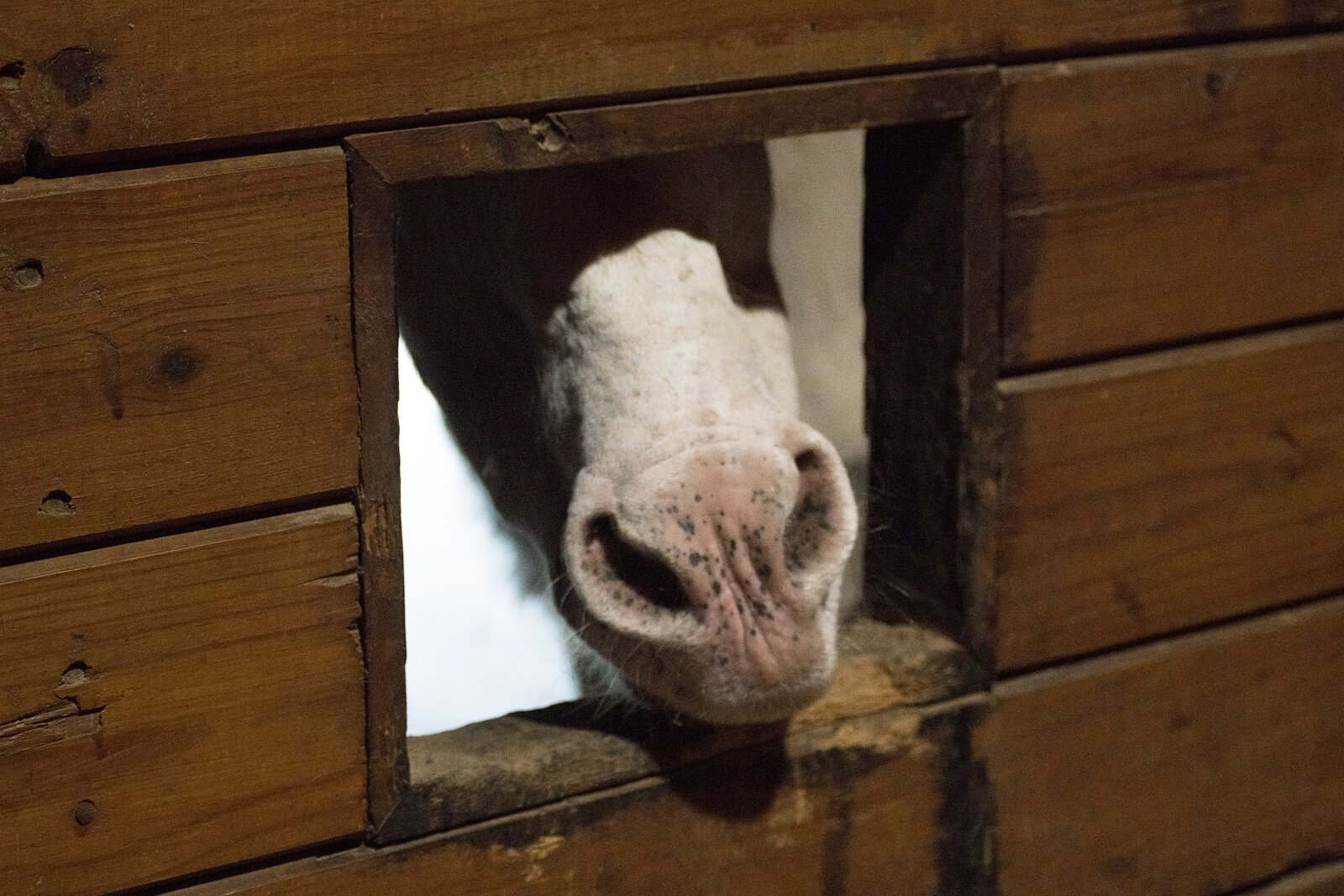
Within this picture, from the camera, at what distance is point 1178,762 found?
1382 mm

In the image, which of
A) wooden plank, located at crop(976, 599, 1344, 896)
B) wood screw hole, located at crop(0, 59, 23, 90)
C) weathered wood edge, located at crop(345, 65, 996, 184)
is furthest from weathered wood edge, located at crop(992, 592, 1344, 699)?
wood screw hole, located at crop(0, 59, 23, 90)

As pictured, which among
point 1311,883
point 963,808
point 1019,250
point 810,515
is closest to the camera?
point 810,515

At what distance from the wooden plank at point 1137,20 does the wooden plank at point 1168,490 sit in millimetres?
247

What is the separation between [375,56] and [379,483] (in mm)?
259

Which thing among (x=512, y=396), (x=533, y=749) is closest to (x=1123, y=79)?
(x=512, y=396)

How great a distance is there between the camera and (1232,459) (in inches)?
52.3

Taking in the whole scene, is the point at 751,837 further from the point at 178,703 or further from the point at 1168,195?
the point at 1168,195

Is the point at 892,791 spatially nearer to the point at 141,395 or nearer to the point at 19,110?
the point at 141,395

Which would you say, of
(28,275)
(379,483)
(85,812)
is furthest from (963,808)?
(28,275)

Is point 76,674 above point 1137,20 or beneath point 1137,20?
beneath

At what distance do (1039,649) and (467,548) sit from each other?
1.98 feet

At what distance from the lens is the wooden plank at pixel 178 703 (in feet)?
3.12

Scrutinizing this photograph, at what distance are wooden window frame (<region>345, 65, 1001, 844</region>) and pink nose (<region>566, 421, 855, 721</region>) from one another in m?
0.12

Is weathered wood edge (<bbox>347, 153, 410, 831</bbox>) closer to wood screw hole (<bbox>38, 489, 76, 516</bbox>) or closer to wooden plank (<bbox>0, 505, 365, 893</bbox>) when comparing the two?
wooden plank (<bbox>0, 505, 365, 893</bbox>)
